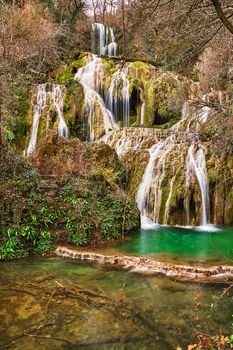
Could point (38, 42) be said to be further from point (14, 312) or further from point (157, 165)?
point (14, 312)

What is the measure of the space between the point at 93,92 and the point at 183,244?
508 inches

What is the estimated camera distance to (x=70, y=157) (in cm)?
1313

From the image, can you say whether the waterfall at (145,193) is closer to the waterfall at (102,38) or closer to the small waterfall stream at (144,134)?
the small waterfall stream at (144,134)

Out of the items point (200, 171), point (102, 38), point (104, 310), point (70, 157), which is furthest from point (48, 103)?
point (104, 310)

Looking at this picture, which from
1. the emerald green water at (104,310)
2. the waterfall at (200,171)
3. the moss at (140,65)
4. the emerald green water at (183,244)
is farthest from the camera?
the moss at (140,65)

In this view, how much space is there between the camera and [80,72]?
22000mm

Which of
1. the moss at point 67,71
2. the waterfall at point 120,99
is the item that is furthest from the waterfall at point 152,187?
the moss at point 67,71

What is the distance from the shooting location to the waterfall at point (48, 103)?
18781 millimetres

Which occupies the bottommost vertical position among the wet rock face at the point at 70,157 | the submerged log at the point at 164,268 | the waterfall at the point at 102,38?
the submerged log at the point at 164,268

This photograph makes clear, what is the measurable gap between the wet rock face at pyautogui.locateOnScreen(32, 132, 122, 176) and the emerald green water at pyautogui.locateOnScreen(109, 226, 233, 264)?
130 inches

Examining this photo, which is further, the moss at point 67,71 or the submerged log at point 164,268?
the moss at point 67,71

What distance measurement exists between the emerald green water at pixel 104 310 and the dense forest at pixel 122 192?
26mm

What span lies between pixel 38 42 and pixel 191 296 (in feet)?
62.1

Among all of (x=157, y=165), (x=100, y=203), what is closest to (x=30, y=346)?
(x=100, y=203)
